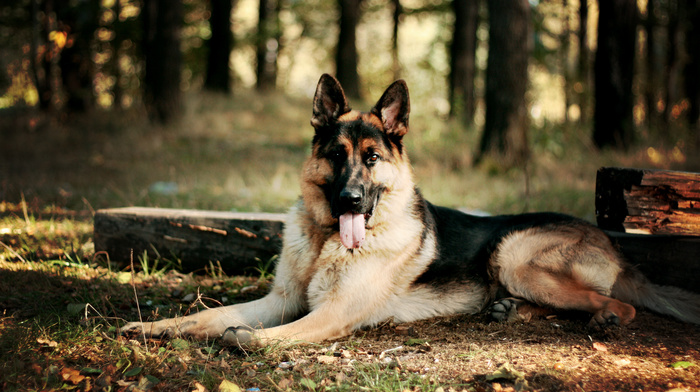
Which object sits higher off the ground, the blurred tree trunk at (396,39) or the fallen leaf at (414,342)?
the blurred tree trunk at (396,39)

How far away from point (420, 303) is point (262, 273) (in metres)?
1.63

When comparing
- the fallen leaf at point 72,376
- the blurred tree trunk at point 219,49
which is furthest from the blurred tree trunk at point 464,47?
the fallen leaf at point 72,376

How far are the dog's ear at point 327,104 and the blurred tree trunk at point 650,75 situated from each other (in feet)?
35.6

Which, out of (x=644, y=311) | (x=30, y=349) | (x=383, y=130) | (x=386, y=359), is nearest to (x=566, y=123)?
(x=644, y=311)

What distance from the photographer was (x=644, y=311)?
3.68 m

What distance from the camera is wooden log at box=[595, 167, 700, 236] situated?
3.53 m

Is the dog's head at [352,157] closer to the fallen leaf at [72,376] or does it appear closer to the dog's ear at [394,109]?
the dog's ear at [394,109]

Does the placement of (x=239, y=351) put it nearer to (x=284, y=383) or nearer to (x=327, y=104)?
(x=284, y=383)

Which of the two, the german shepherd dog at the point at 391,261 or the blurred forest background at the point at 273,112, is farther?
the blurred forest background at the point at 273,112

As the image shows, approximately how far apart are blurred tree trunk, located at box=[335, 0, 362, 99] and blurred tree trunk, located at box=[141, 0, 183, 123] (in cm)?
622

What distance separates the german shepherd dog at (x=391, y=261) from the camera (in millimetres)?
3209

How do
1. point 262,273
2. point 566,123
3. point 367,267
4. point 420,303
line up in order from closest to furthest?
point 367,267, point 420,303, point 262,273, point 566,123

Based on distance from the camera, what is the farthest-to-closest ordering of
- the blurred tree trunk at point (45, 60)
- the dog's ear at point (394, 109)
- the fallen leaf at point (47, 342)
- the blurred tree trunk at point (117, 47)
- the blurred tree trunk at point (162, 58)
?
the blurred tree trunk at point (117, 47) → the blurred tree trunk at point (45, 60) → the blurred tree trunk at point (162, 58) → the dog's ear at point (394, 109) → the fallen leaf at point (47, 342)

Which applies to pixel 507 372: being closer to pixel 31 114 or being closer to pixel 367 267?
pixel 367 267
